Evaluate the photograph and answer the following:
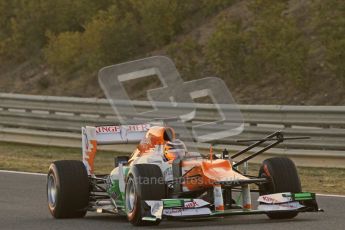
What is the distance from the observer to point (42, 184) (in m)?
16.7

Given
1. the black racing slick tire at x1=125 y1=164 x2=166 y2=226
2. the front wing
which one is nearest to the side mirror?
the black racing slick tire at x1=125 y1=164 x2=166 y2=226

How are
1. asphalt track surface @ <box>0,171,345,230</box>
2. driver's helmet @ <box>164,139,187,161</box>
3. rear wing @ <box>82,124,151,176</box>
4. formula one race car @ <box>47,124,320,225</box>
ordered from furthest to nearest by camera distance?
rear wing @ <box>82,124,151,176</box>
driver's helmet @ <box>164,139,187,161</box>
asphalt track surface @ <box>0,171,345,230</box>
formula one race car @ <box>47,124,320,225</box>

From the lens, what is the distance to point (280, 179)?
36.6 feet

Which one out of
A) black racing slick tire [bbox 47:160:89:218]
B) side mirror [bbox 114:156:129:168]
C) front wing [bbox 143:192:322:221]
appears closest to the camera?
front wing [bbox 143:192:322:221]

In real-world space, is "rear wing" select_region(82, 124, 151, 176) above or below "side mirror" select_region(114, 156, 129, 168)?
above

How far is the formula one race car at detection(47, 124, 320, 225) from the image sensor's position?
1058 centimetres

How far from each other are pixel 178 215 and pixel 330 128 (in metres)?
8.04

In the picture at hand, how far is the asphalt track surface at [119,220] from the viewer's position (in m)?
10.7

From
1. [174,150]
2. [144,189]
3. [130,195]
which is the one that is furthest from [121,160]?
[144,189]

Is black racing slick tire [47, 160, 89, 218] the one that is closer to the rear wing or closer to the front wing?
the rear wing

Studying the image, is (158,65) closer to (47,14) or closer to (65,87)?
(65,87)

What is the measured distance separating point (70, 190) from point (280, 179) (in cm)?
258

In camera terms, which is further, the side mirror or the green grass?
the green grass

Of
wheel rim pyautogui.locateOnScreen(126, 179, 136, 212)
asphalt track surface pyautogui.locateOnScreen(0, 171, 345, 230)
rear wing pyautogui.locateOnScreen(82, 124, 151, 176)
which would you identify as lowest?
asphalt track surface pyautogui.locateOnScreen(0, 171, 345, 230)
